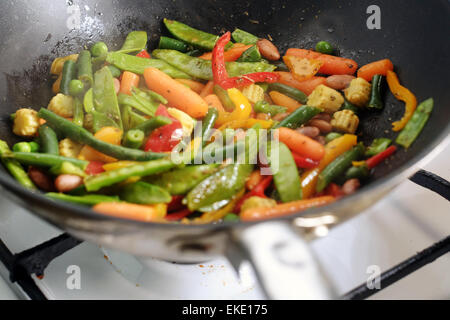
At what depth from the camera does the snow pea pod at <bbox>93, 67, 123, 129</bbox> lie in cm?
219

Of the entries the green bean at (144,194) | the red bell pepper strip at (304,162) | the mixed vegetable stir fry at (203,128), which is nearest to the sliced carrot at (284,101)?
the mixed vegetable stir fry at (203,128)

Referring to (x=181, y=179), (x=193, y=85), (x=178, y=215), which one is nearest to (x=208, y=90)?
(x=193, y=85)

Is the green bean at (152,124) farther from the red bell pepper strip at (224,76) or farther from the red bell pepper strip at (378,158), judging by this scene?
the red bell pepper strip at (378,158)

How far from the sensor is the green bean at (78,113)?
220cm

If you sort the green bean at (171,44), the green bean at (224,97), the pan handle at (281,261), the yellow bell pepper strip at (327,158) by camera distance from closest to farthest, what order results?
the pan handle at (281,261) < the yellow bell pepper strip at (327,158) < the green bean at (224,97) < the green bean at (171,44)

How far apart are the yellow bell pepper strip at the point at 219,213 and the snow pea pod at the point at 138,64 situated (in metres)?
0.96

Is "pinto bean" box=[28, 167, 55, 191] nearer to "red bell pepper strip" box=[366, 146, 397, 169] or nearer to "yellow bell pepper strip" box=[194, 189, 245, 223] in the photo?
"yellow bell pepper strip" box=[194, 189, 245, 223]

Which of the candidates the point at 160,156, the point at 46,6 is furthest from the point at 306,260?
the point at 46,6

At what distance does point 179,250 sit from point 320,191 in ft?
2.55

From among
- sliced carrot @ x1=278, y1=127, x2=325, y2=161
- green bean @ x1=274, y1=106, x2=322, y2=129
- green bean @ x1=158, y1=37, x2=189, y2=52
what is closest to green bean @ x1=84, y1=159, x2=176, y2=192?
sliced carrot @ x1=278, y1=127, x2=325, y2=161

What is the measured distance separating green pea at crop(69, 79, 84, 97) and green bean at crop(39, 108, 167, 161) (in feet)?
0.75

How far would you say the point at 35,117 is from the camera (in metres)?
2.10

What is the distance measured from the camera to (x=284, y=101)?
2424 mm
